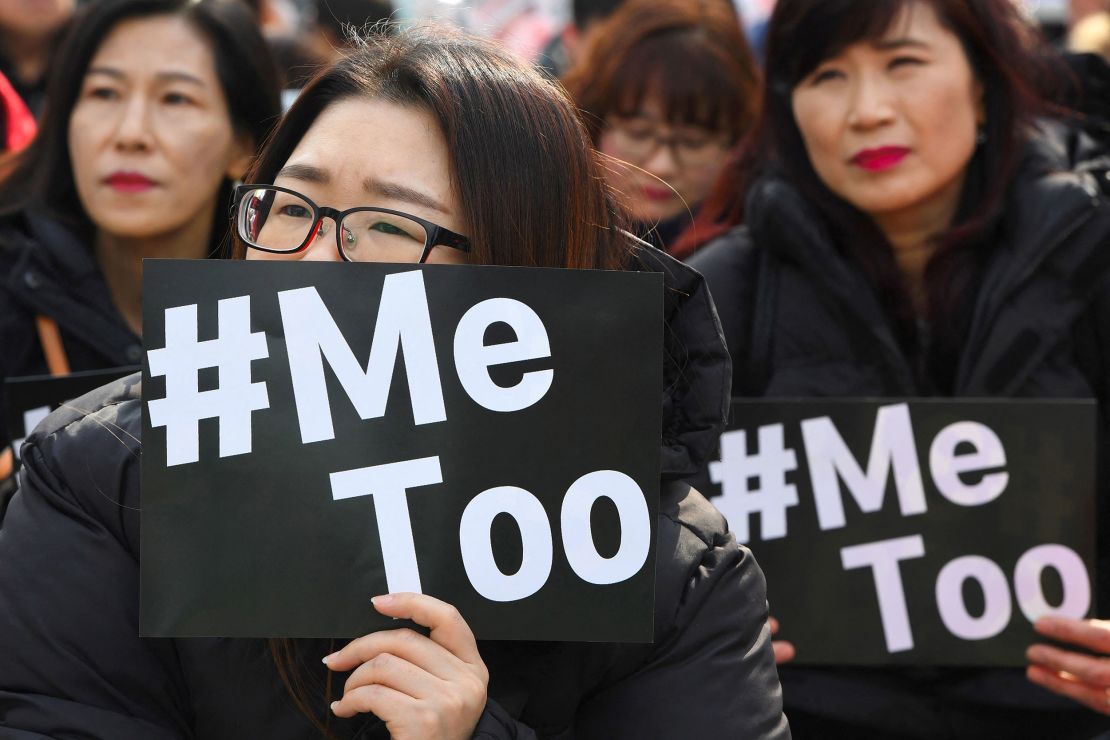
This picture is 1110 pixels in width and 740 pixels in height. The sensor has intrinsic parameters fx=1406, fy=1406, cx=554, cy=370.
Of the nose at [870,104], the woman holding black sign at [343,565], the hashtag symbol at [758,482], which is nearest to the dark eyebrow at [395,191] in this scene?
the woman holding black sign at [343,565]

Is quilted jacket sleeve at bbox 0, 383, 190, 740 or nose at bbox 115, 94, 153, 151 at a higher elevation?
nose at bbox 115, 94, 153, 151

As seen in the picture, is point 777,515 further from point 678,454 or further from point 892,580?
point 678,454

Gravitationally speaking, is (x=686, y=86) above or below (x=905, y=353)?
above

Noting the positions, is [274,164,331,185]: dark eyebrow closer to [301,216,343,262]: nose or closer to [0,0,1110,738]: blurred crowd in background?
[301,216,343,262]: nose

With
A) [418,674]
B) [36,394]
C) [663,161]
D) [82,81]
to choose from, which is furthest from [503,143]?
[663,161]

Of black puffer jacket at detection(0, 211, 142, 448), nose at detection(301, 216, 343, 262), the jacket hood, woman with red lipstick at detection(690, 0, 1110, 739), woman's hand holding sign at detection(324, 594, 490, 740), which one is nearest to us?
woman's hand holding sign at detection(324, 594, 490, 740)

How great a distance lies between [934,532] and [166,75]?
83.0 inches

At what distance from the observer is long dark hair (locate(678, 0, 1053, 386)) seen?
2.98 m

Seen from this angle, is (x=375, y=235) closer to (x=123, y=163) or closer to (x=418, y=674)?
(x=418, y=674)

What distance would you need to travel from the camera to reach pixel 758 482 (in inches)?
98.0

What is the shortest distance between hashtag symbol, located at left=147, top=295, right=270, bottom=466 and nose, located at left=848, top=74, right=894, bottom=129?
1.70 m

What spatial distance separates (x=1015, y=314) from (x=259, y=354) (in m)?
1.68

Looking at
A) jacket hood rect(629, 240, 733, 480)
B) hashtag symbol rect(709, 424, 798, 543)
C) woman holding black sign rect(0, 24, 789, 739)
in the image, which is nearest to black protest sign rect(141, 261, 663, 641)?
woman holding black sign rect(0, 24, 789, 739)

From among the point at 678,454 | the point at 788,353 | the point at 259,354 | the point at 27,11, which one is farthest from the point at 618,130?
the point at 259,354
